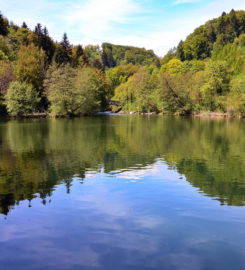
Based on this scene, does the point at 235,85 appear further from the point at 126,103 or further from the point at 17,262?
the point at 17,262

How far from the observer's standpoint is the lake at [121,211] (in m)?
9.40

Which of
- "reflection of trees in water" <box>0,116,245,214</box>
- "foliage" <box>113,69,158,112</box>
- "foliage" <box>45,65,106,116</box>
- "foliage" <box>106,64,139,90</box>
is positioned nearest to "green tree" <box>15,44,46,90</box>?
"foliage" <box>45,65,106,116</box>

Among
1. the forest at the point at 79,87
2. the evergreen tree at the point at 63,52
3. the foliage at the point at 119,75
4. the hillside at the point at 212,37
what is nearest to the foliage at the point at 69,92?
the forest at the point at 79,87

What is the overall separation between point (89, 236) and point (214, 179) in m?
10.4

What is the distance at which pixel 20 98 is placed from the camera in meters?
75.4

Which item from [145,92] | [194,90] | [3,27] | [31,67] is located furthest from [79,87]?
[3,27]

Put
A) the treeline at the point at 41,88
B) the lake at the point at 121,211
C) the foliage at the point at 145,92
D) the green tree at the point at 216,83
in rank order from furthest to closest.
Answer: the foliage at the point at 145,92, the green tree at the point at 216,83, the treeline at the point at 41,88, the lake at the point at 121,211

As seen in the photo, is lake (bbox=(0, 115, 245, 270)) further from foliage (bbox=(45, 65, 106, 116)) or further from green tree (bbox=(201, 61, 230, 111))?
green tree (bbox=(201, 61, 230, 111))

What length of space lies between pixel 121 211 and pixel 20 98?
67225mm

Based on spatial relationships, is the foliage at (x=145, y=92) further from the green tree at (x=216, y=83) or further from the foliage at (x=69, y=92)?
the foliage at (x=69, y=92)

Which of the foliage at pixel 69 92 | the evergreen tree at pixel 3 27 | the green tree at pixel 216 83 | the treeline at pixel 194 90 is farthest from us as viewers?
the evergreen tree at pixel 3 27

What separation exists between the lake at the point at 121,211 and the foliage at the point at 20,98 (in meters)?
51.4

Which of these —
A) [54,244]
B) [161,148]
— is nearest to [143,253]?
[54,244]

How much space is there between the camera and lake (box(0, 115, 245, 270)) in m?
9.40
